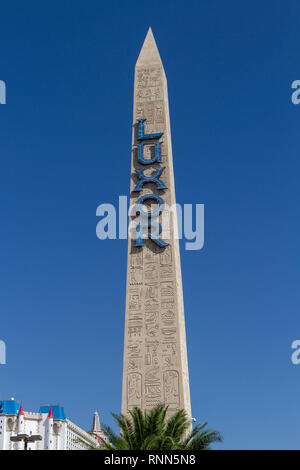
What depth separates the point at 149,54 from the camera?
1483 inches

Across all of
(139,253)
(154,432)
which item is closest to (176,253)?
(139,253)

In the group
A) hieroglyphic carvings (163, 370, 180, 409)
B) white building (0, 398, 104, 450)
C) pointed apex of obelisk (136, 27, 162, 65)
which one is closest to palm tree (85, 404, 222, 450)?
hieroglyphic carvings (163, 370, 180, 409)

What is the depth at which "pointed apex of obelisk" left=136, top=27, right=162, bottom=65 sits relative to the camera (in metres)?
37.1

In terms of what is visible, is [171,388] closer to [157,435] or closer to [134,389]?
[134,389]

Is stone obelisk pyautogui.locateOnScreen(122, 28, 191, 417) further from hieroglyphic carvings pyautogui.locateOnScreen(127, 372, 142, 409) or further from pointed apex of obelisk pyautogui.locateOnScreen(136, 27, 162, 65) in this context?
pointed apex of obelisk pyautogui.locateOnScreen(136, 27, 162, 65)

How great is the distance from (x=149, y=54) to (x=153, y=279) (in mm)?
13604

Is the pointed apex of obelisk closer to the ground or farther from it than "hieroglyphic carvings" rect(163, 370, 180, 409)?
farther from it

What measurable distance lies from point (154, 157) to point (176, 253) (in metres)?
5.39


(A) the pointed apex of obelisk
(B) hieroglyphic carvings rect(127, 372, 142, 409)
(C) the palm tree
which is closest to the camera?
(C) the palm tree

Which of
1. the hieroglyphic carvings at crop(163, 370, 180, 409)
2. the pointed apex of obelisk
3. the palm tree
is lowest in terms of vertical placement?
the palm tree

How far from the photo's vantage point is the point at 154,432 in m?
23.9

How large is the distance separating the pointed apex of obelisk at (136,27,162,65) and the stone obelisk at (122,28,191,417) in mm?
1260

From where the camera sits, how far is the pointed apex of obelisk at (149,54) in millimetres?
37094
